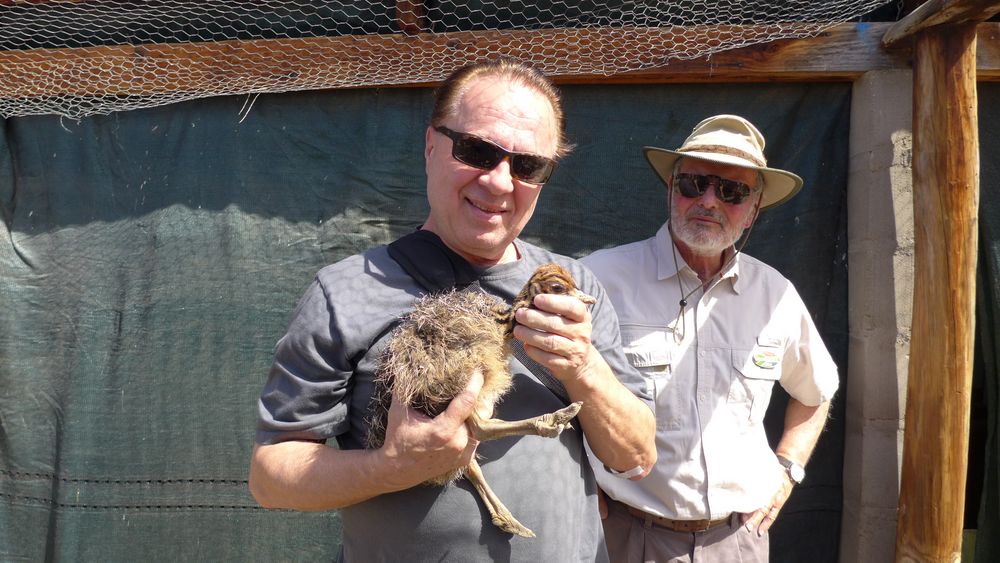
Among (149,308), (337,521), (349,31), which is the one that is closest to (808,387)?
(337,521)

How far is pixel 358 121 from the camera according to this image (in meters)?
A: 3.75

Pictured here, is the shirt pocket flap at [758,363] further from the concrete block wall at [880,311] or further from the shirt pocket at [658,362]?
the concrete block wall at [880,311]

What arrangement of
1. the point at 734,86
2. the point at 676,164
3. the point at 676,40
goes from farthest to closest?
the point at 734,86 < the point at 676,40 < the point at 676,164

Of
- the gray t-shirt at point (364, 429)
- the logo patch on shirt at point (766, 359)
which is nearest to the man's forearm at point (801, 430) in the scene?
the logo patch on shirt at point (766, 359)

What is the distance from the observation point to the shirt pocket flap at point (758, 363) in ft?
9.32

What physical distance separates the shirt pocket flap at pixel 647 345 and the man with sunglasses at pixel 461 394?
91 cm

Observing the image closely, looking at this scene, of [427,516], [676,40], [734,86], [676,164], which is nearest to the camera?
[427,516]

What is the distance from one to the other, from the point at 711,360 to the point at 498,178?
1.51 metres

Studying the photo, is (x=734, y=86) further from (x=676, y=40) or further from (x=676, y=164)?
(x=676, y=164)

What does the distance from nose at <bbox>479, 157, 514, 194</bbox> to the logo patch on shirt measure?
1616mm

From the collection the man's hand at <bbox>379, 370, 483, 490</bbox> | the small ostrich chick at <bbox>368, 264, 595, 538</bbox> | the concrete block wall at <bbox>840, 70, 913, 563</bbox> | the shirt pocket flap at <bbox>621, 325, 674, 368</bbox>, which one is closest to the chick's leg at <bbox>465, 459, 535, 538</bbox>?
the small ostrich chick at <bbox>368, 264, 595, 538</bbox>

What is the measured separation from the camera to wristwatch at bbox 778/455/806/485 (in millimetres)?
2982

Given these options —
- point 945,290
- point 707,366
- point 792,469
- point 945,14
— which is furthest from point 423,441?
point 945,14

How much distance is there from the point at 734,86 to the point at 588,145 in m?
0.80
